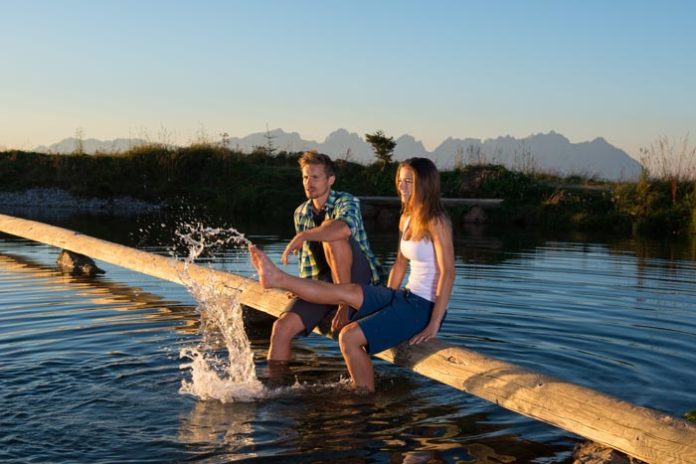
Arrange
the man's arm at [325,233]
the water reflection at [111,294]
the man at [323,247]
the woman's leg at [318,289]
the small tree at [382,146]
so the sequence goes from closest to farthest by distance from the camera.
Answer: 1. the woman's leg at [318,289]
2. the man's arm at [325,233]
3. the man at [323,247]
4. the water reflection at [111,294]
5. the small tree at [382,146]

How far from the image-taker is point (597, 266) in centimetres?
1504

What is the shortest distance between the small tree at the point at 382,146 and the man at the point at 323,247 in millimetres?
24591

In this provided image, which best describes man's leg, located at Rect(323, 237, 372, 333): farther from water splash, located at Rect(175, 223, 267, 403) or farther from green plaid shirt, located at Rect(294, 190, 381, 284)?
water splash, located at Rect(175, 223, 267, 403)

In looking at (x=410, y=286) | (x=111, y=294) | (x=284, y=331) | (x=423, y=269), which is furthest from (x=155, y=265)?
(x=423, y=269)

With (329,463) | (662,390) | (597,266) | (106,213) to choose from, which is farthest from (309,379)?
(106,213)

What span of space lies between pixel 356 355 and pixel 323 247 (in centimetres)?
116

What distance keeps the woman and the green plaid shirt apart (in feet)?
1.84

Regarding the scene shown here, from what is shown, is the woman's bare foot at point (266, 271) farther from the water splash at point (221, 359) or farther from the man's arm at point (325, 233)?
the man's arm at point (325, 233)

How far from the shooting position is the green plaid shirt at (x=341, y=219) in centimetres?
659

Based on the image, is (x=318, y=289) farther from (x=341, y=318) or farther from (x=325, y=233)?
(x=341, y=318)

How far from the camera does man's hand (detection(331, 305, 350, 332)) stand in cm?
666

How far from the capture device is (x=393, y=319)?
595 cm

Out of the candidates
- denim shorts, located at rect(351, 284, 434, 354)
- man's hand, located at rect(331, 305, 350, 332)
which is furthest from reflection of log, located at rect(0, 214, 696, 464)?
man's hand, located at rect(331, 305, 350, 332)

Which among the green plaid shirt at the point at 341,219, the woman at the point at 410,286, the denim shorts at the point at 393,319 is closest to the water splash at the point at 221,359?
the green plaid shirt at the point at 341,219
